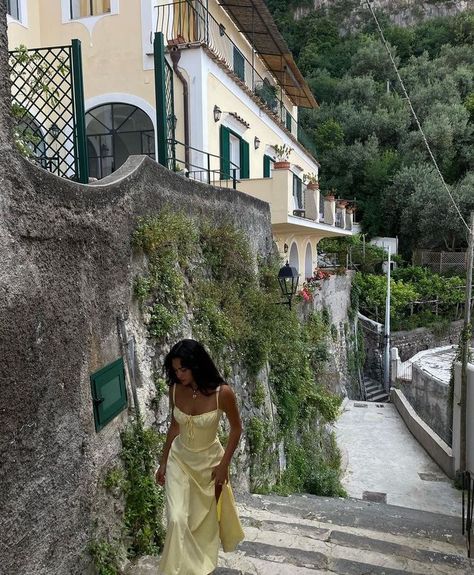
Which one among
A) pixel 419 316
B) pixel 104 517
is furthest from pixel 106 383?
pixel 419 316

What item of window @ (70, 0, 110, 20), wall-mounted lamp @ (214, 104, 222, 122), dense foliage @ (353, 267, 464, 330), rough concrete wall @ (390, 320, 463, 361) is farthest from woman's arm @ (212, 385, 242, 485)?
dense foliage @ (353, 267, 464, 330)

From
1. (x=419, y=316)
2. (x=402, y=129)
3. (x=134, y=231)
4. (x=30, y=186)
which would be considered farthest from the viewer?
(x=402, y=129)

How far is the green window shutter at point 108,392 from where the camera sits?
3377mm

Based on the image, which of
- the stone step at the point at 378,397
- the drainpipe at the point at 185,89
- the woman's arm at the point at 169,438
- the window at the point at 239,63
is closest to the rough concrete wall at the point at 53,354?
the woman's arm at the point at 169,438

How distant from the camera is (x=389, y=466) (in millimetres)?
11719

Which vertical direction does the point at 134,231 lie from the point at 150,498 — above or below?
above

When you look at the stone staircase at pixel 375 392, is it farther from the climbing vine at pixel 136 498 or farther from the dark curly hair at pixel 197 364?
the dark curly hair at pixel 197 364

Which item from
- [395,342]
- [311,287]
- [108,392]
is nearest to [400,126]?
[395,342]

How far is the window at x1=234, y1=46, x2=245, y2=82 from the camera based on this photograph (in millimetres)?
13766

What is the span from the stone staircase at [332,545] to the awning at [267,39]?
11247 mm

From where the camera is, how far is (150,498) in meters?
3.78

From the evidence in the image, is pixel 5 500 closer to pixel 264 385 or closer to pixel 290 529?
pixel 290 529

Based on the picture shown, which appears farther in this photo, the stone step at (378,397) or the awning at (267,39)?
the stone step at (378,397)

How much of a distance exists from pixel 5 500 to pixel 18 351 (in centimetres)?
74
